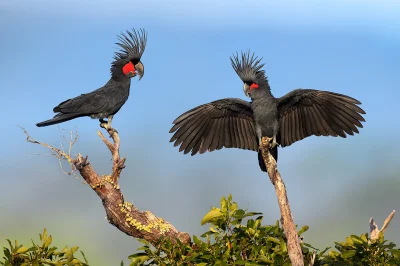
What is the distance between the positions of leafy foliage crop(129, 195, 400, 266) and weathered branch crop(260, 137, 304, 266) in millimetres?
87

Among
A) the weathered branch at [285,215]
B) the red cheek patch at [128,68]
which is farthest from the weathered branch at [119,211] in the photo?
the red cheek patch at [128,68]

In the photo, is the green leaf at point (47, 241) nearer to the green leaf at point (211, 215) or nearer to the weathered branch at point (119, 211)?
the weathered branch at point (119, 211)

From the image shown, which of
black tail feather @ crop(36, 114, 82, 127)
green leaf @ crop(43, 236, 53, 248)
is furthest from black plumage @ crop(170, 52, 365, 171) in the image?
green leaf @ crop(43, 236, 53, 248)

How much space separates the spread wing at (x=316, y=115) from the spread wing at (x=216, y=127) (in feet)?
1.69

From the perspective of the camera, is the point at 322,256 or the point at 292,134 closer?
the point at 322,256

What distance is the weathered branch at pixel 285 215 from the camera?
16.4 feet

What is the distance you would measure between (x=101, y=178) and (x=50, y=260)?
132 centimetres

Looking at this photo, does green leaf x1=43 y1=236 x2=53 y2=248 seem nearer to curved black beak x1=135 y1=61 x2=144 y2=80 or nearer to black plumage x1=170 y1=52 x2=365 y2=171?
black plumage x1=170 y1=52 x2=365 y2=171

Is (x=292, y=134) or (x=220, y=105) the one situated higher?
(x=220, y=105)

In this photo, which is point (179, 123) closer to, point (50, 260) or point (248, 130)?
point (248, 130)

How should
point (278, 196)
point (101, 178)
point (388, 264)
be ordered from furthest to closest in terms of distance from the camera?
1. point (101, 178)
2. point (278, 196)
3. point (388, 264)

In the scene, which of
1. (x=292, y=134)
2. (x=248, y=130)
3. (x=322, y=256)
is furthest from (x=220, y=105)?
(x=322, y=256)

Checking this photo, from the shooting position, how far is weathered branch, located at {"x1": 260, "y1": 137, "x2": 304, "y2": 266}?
5.01 metres

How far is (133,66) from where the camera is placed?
749cm
